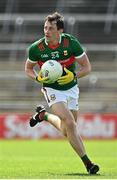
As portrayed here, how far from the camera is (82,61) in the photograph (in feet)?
36.9

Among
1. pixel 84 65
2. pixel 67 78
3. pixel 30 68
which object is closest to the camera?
pixel 67 78

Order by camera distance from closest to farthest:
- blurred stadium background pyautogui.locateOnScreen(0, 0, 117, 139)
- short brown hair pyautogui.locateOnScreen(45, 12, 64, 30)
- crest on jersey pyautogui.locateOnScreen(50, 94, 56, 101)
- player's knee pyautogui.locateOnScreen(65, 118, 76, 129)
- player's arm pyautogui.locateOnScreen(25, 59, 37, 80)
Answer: player's knee pyautogui.locateOnScreen(65, 118, 76, 129), short brown hair pyautogui.locateOnScreen(45, 12, 64, 30), crest on jersey pyautogui.locateOnScreen(50, 94, 56, 101), player's arm pyautogui.locateOnScreen(25, 59, 37, 80), blurred stadium background pyautogui.locateOnScreen(0, 0, 117, 139)

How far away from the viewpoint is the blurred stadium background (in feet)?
89.8

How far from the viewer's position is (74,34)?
2934 centimetres

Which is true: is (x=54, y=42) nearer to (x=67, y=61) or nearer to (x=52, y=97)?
(x=67, y=61)

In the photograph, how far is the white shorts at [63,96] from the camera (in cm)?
1106

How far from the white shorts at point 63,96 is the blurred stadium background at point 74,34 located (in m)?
14.8

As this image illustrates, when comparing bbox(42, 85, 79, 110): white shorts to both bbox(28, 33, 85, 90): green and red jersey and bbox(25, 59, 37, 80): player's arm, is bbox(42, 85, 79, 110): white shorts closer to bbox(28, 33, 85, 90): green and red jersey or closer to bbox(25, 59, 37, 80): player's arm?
bbox(28, 33, 85, 90): green and red jersey

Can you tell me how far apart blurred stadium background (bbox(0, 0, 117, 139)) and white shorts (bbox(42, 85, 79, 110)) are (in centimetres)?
1477

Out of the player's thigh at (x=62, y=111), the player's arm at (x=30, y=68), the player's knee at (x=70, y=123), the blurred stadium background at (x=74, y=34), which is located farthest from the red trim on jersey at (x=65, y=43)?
the blurred stadium background at (x=74, y=34)

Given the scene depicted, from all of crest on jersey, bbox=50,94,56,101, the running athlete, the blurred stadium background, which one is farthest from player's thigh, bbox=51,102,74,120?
the blurred stadium background

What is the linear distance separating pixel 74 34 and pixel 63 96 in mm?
18395

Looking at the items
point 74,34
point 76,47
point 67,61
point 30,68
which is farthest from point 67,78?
point 74,34

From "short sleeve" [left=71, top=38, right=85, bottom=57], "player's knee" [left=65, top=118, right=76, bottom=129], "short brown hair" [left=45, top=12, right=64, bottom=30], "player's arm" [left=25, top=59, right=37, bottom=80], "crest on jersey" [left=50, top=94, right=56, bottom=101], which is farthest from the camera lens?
"player's arm" [left=25, top=59, right=37, bottom=80]
